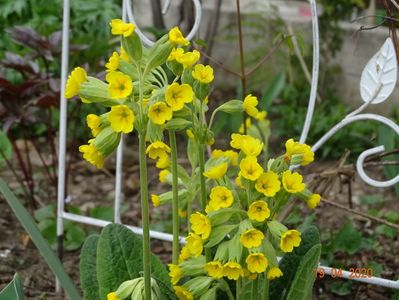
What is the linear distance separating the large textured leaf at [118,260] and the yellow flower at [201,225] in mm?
299

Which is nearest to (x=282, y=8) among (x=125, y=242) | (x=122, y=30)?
(x=125, y=242)

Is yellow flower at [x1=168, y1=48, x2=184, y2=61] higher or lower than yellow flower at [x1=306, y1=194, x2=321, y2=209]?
below

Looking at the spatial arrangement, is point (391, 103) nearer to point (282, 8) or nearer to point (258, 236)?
point (282, 8)

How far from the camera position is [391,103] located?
12.5 feet

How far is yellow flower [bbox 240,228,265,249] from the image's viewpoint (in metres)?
1.46

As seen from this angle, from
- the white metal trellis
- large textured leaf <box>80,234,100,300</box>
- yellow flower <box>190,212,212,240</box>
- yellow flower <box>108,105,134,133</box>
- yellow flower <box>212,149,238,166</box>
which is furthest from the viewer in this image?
the white metal trellis

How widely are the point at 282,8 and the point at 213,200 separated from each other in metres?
3.19

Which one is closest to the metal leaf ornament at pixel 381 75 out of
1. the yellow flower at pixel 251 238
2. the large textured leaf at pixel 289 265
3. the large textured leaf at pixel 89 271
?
the large textured leaf at pixel 289 265

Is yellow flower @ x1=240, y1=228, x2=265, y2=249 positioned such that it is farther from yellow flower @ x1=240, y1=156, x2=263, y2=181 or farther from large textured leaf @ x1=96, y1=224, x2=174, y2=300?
large textured leaf @ x1=96, y1=224, x2=174, y2=300

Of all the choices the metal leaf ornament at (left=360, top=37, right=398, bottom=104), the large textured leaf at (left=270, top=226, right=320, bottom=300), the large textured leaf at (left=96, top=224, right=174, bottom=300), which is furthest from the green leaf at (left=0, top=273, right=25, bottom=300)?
the metal leaf ornament at (left=360, top=37, right=398, bottom=104)

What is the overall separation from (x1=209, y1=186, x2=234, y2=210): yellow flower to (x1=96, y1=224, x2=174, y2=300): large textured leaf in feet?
1.11

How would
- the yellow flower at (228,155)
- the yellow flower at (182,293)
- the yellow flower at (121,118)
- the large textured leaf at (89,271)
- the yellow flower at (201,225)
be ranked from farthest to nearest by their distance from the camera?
the large textured leaf at (89,271) → the yellow flower at (228,155) → the yellow flower at (182,293) → the yellow flower at (201,225) → the yellow flower at (121,118)

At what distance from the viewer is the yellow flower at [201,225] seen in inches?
59.2

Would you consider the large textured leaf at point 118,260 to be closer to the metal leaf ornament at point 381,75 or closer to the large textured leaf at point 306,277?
the large textured leaf at point 306,277
